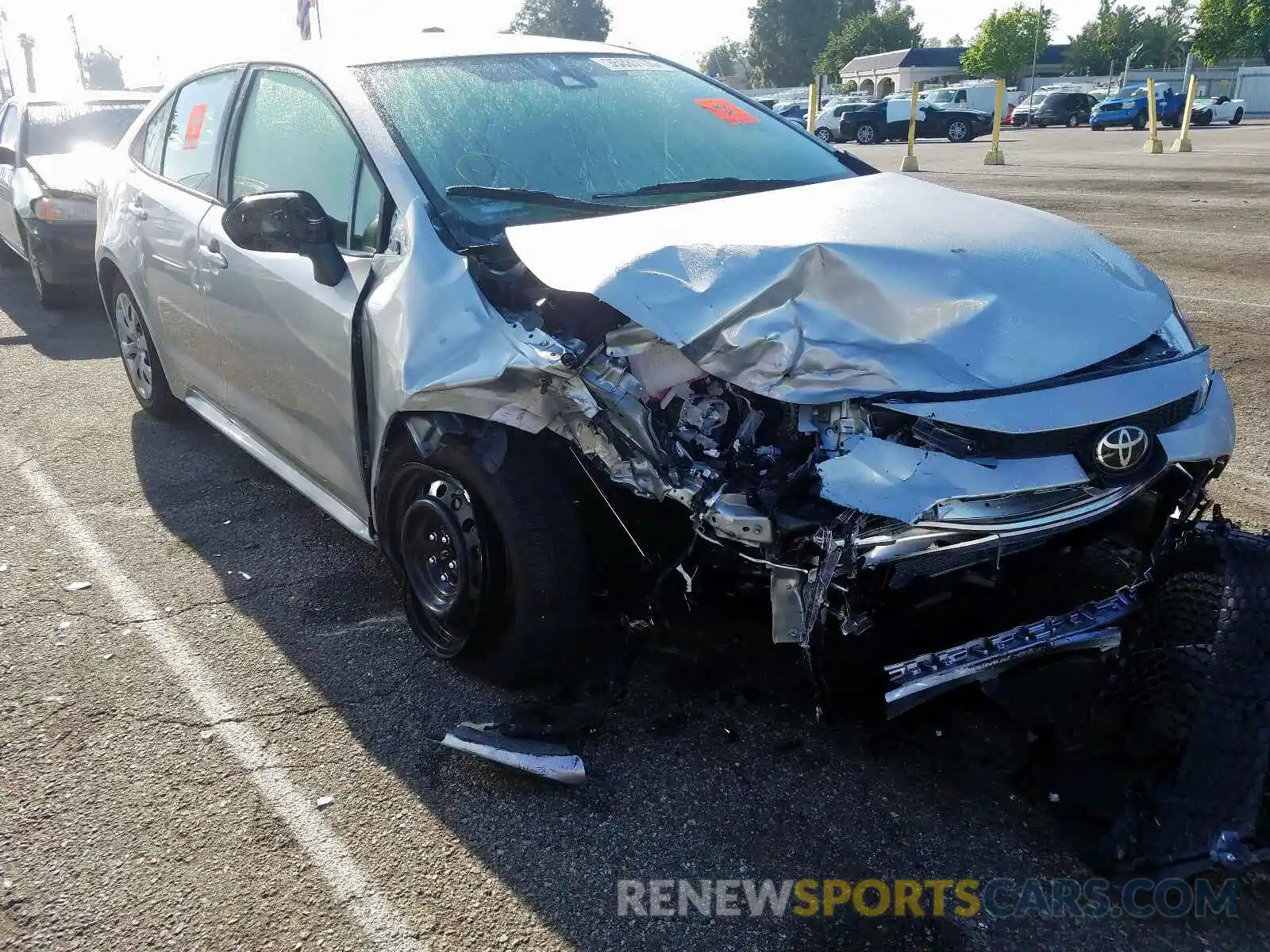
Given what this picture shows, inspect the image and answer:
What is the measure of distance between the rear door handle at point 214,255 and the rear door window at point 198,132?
0.28m

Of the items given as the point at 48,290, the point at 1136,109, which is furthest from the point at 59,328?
the point at 1136,109

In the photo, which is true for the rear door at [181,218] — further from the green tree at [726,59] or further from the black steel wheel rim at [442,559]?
the green tree at [726,59]

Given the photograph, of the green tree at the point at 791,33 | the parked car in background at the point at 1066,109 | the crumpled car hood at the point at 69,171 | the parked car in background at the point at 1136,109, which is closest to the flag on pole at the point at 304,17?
the crumpled car hood at the point at 69,171

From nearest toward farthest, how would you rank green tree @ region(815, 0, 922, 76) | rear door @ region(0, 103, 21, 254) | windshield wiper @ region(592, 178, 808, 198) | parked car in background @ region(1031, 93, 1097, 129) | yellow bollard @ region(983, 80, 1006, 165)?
1. windshield wiper @ region(592, 178, 808, 198)
2. rear door @ region(0, 103, 21, 254)
3. yellow bollard @ region(983, 80, 1006, 165)
4. parked car in background @ region(1031, 93, 1097, 129)
5. green tree @ region(815, 0, 922, 76)

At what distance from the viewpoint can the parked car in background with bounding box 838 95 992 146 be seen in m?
35.4

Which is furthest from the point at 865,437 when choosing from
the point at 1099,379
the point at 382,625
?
the point at 382,625

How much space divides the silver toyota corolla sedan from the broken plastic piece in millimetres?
222

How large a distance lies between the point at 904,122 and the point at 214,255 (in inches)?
1453

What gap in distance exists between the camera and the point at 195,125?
4.50m

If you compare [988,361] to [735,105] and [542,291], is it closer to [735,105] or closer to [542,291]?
[542,291]

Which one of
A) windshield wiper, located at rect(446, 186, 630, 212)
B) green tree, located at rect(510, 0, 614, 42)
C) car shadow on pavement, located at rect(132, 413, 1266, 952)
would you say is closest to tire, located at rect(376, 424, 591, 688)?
car shadow on pavement, located at rect(132, 413, 1266, 952)

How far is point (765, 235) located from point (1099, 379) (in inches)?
36.0

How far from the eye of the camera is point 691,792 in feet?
8.82

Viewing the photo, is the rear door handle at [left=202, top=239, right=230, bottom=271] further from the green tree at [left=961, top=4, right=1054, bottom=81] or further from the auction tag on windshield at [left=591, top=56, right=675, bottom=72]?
the green tree at [left=961, top=4, right=1054, bottom=81]
